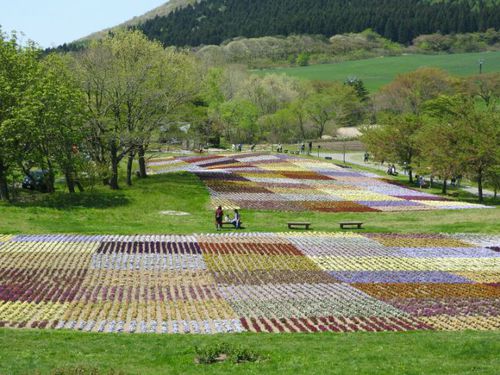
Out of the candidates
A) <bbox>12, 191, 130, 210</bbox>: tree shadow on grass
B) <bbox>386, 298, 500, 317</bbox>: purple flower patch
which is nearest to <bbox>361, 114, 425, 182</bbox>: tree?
<bbox>12, 191, 130, 210</bbox>: tree shadow on grass

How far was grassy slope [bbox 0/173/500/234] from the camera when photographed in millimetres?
40750

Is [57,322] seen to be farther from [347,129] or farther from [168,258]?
[347,129]

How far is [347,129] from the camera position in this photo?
14825 cm

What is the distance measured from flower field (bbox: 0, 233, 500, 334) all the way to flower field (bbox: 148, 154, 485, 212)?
1456 centimetres

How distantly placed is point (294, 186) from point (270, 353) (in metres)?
46.9

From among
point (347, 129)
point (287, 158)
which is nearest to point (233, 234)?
point (287, 158)

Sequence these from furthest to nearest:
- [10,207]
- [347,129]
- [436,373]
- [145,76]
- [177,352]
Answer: [347,129], [145,76], [10,207], [177,352], [436,373]

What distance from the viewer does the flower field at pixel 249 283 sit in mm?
21875

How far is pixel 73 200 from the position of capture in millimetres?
49500

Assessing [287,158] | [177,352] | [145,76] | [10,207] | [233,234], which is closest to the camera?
[177,352]

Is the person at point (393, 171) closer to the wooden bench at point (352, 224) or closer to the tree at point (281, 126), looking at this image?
the wooden bench at point (352, 224)

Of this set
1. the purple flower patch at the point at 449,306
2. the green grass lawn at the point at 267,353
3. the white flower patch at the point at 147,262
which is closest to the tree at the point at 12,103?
the white flower patch at the point at 147,262

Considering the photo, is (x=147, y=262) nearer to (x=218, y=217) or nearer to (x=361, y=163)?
(x=218, y=217)

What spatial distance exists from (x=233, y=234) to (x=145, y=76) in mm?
25849
